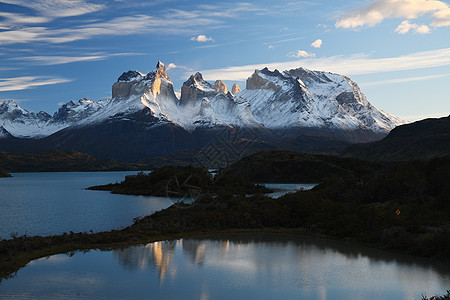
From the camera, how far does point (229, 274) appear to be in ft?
112

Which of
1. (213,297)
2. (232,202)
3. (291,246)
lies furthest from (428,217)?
(213,297)

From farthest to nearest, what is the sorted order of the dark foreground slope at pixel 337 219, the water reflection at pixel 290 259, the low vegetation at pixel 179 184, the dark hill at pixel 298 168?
1. the dark hill at pixel 298 168
2. the low vegetation at pixel 179 184
3. the dark foreground slope at pixel 337 219
4. the water reflection at pixel 290 259

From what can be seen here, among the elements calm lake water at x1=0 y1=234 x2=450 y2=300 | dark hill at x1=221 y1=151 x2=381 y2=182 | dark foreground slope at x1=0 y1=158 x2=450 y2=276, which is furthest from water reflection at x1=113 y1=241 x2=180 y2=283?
dark hill at x1=221 y1=151 x2=381 y2=182

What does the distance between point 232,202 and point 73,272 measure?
105 ft

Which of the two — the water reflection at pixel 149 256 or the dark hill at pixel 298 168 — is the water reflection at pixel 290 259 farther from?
the dark hill at pixel 298 168

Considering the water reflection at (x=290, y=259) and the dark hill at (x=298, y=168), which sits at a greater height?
the dark hill at (x=298, y=168)

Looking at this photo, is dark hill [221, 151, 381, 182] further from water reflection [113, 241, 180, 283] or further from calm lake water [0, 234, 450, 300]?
water reflection [113, 241, 180, 283]

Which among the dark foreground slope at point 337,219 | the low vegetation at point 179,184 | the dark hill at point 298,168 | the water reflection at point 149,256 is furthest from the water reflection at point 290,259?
the dark hill at point 298,168

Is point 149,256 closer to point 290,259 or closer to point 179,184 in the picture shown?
point 290,259

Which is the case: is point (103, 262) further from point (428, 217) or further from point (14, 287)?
point (428, 217)

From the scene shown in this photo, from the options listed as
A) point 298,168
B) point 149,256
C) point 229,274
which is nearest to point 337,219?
point 229,274

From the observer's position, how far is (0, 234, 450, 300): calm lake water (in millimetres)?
29625

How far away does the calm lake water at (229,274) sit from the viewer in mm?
29625

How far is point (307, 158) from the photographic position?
189375mm
